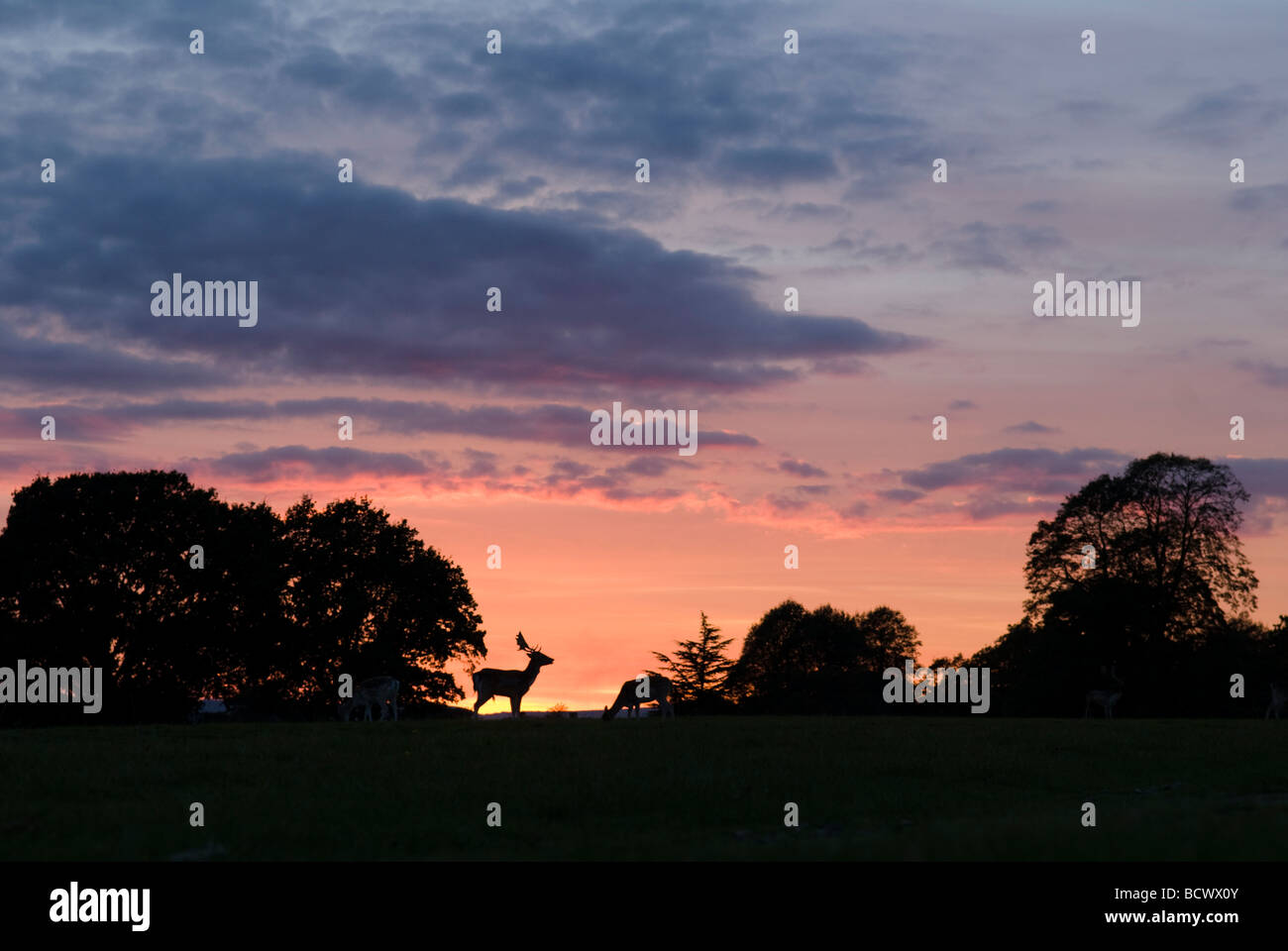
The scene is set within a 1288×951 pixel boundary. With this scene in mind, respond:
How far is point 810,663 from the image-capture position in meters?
121

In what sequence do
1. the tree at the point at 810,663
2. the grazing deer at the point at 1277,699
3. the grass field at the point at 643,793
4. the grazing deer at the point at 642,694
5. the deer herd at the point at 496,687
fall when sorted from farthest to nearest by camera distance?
1. the tree at the point at 810,663
2. the grazing deer at the point at 1277,699
3. the deer herd at the point at 496,687
4. the grazing deer at the point at 642,694
5. the grass field at the point at 643,793

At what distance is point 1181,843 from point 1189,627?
6361 cm

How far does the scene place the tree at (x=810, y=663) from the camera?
373 ft

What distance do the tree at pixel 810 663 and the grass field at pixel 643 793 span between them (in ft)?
252

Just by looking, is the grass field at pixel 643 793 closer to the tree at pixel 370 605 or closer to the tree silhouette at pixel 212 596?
the tree silhouette at pixel 212 596

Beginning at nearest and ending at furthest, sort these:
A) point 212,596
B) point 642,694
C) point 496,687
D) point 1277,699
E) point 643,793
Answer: point 643,793 < point 642,694 < point 496,687 < point 1277,699 < point 212,596

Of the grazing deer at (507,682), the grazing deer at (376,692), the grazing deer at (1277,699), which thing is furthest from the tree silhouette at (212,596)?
the grazing deer at (1277,699)

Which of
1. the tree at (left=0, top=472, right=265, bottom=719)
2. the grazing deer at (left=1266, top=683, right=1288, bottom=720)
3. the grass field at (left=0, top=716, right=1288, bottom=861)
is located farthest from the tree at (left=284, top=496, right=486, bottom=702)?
the grazing deer at (left=1266, top=683, right=1288, bottom=720)

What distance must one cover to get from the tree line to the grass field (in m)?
26.1

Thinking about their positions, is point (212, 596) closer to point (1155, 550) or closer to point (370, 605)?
point (370, 605)

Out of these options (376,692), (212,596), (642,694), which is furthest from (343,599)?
(642,694)

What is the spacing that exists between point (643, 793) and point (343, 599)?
52.6m
